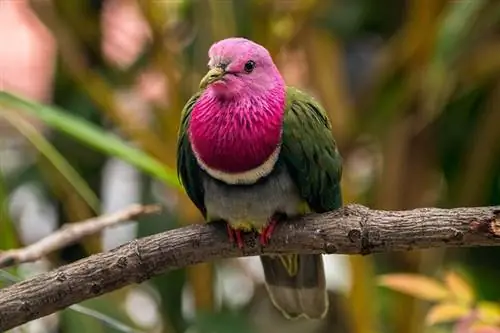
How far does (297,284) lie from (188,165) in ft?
0.67

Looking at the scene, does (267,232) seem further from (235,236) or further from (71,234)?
(71,234)

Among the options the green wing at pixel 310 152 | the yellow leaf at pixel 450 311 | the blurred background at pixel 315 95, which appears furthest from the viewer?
the blurred background at pixel 315 95

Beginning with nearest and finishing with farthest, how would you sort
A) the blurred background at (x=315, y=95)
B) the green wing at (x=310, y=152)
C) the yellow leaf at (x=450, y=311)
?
the green wing at (x=310, y=152), the yellow leaf at (x=450, y=311), the blurred background at (x=315, y=95)

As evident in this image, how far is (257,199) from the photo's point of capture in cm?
71

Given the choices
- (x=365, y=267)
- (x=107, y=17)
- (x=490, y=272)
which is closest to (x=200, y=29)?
(x=107, y=17)

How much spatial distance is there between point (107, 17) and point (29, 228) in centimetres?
43

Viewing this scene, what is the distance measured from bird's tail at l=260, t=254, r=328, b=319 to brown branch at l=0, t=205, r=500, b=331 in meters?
0.16

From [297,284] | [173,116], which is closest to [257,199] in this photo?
[297,284]

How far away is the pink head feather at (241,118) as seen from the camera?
66 centimetres

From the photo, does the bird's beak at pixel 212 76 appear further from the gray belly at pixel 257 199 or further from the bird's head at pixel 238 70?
the gray belly at pixel 257 199

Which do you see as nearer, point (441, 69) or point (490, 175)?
point (441, 69)

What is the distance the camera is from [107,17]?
1305 millimetres

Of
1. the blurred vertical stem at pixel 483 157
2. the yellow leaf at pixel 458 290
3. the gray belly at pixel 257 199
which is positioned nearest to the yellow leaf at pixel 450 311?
the yellow leaf at pixel 458 290

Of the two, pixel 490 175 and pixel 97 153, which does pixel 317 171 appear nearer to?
pixel 490 175
